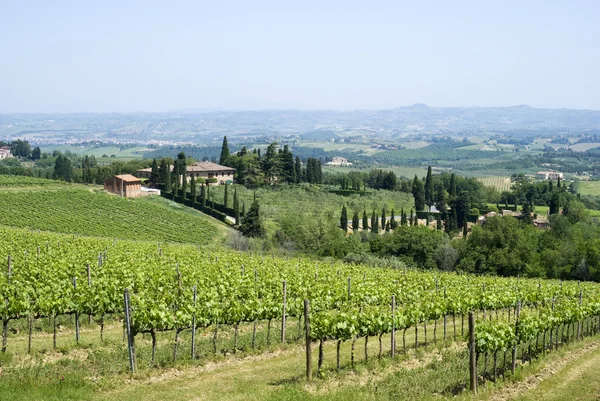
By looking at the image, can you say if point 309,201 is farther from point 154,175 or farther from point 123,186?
point 123,186

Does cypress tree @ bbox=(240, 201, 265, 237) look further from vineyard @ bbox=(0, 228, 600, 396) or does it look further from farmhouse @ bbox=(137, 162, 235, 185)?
vineyard @ bbox=(0, 228, 600, 396)

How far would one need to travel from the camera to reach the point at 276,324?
25.3m

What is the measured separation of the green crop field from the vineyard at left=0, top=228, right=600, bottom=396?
22.9 m

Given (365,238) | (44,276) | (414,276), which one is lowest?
(365,238)

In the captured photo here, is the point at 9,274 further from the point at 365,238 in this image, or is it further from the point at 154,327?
the point at 365,238

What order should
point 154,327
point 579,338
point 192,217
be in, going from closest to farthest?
1. point 154,327
2. point 579,338
3. point 192,217

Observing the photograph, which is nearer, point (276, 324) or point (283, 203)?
point (276, 324)

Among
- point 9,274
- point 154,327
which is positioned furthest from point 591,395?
point 9,274

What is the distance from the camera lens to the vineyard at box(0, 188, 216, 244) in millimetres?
57906

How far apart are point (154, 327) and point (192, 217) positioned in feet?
188

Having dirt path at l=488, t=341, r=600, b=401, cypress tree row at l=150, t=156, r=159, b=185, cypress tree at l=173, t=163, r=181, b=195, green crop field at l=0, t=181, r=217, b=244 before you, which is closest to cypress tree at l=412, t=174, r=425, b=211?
cypress tree at l=173, t=163, r=181, b=195

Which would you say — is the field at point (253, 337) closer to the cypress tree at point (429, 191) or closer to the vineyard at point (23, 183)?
the vineyard at point (23, 183)

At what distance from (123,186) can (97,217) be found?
66.9 ft

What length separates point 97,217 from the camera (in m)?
64.3
